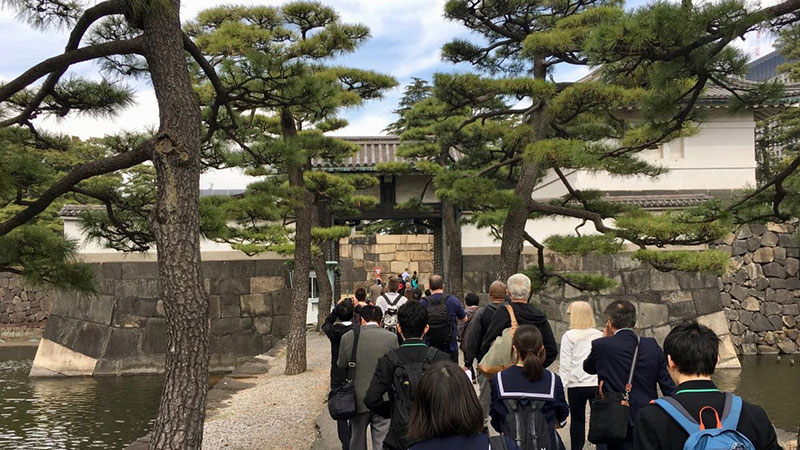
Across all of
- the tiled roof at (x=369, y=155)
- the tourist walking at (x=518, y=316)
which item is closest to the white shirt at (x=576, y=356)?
the tourist walking at (x=518, y=316)

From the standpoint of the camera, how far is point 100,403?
10.7 metres

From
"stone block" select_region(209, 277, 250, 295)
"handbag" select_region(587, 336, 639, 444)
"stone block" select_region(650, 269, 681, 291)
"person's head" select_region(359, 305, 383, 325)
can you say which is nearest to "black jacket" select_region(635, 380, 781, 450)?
"handbag" select_region(587, 336, 639, 444)

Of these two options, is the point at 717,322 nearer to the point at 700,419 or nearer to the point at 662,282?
the point at 662,282

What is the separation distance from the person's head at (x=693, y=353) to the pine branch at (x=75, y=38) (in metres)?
3.82

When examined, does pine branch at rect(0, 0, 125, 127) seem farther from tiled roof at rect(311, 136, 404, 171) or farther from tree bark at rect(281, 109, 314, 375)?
tiled roof at rect(311, 136, 404, 171)

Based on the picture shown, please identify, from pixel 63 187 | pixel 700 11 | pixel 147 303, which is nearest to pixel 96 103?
pixel 63 187

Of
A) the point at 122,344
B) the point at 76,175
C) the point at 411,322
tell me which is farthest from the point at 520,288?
the point at 122,344

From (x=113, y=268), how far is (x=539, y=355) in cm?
1336

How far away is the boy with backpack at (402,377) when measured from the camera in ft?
11.4

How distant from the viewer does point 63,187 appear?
4.41 meters

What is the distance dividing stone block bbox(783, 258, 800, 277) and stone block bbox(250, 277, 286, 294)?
1132 cm

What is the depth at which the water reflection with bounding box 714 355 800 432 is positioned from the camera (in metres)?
9.11

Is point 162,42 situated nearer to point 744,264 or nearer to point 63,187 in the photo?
point 63,187

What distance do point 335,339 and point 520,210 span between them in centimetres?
383
